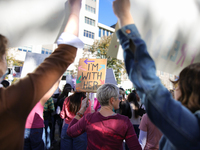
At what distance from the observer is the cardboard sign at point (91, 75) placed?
3.39 meters

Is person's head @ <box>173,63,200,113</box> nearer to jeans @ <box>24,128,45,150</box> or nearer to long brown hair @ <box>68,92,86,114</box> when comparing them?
jeans @ <box>24,128,45,150</box>

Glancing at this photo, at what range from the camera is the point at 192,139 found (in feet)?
1.88

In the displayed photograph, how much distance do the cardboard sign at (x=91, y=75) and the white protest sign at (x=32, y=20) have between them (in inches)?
83.7

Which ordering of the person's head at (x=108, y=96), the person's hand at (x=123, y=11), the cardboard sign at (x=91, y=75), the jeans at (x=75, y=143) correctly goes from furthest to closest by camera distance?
1. the cardboard sign at (x=91, y=75)
2. the jeans at (x=75, y=143)
3. the person's head at (x=108, y=96)
4. the person's hand at (x=123, y=11)

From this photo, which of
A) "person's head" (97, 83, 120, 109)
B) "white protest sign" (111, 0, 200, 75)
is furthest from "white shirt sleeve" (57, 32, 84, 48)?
"person's head" (97, 83, 120, 109)

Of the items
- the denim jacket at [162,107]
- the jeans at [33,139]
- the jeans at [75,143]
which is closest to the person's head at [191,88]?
the denim jacket at [162,107]

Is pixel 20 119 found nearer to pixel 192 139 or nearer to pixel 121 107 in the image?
pixel 192 139

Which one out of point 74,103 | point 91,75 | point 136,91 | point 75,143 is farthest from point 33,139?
point 136,91

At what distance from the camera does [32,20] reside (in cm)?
122

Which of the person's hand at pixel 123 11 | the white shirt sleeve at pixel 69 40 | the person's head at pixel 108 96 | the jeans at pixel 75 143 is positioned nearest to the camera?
the person's hand at pixel 123 11

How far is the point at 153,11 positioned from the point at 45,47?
2843cm

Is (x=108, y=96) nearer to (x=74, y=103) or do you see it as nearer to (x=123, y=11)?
(x=123, y=11)

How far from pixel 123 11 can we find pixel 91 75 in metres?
2.74

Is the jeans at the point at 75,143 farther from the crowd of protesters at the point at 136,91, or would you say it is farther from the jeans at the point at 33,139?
the crowd of protesters at the point at 136,91
